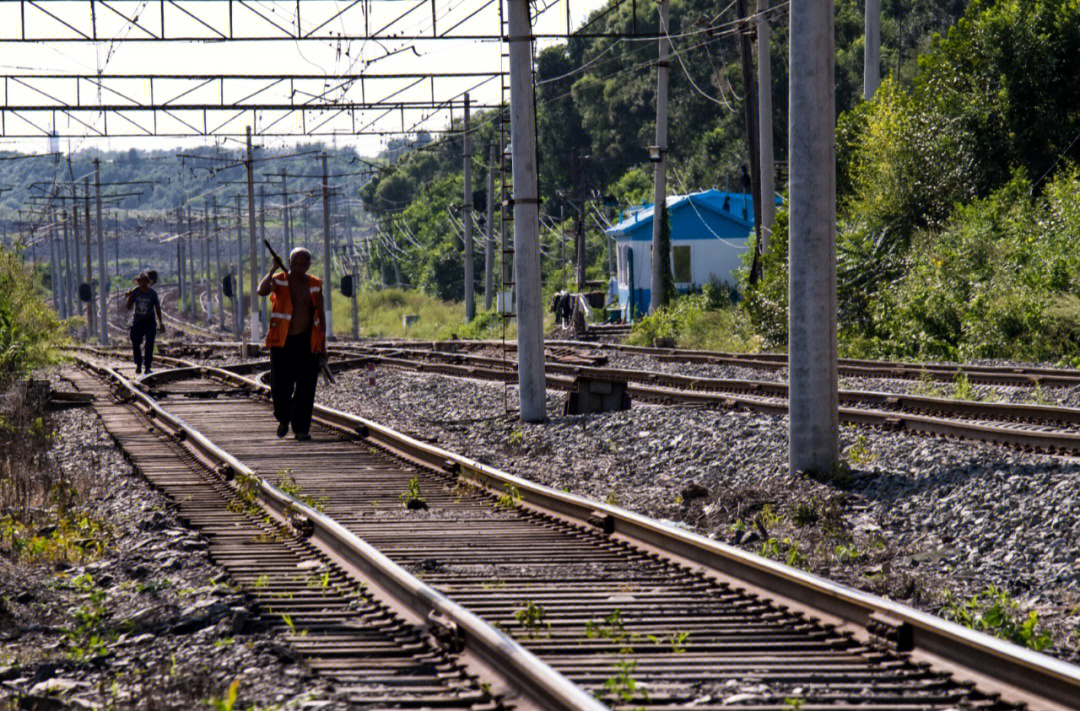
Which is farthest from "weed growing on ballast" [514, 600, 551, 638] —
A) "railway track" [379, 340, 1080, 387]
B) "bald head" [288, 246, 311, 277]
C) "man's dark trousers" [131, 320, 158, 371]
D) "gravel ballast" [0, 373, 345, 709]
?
"man's dark trousers" [131, 320, 158, 371]

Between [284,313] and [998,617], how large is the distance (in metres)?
8.48

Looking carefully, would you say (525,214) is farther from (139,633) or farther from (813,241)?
(139,633)

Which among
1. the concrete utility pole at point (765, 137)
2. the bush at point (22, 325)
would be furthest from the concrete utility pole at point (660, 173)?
the bush at point (22, 325)

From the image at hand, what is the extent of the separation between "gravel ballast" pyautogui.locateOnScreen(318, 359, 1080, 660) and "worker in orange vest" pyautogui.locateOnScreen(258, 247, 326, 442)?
5.17ft

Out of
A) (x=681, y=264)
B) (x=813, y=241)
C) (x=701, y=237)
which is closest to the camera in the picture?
(x=813, y=241)

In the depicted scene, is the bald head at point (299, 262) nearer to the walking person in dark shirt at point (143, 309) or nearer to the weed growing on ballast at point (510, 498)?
the weed growing on ballast at point (510, 498)

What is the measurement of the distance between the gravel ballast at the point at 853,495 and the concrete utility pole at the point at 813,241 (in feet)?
1.44

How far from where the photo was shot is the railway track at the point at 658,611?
181 inches

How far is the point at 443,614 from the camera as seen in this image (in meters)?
5.56

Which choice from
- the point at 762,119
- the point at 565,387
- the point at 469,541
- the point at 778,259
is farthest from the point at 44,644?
the point at 762,119

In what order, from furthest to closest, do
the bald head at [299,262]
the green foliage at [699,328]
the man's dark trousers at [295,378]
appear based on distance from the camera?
the green foliage at [699,328] < the man's dark trousers at [295,378] < the bald head at [299,262]

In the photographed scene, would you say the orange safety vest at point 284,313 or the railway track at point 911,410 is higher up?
the orange safety vest at point 284,313

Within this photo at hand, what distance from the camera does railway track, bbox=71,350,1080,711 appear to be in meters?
4.60

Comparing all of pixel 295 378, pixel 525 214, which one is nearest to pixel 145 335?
pixel 525 214
